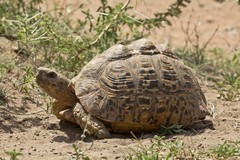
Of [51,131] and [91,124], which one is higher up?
[91,124]

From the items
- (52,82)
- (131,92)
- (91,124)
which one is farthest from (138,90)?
(52,82)

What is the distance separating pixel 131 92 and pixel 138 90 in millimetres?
59

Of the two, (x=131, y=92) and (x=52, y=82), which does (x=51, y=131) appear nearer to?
(x=52, y=82)

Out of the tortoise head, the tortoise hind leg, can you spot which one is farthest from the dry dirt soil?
the tortoise head

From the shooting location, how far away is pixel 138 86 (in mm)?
5637

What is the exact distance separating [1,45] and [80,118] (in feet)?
7.54

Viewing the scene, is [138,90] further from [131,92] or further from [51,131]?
[51,131]

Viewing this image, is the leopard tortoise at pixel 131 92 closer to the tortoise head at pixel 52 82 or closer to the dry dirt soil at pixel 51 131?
the tortoise head at pixel 52 82

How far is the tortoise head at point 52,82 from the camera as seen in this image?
5836mm

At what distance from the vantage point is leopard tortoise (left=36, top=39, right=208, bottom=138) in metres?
5.59

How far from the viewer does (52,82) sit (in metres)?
5.88

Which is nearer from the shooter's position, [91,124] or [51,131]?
[91,124]

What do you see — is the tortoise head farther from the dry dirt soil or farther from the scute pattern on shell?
the dry dirt soil

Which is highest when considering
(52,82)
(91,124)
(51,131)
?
(52,82)
